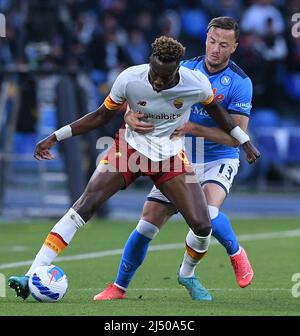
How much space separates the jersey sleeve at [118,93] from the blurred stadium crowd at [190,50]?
10.2 m

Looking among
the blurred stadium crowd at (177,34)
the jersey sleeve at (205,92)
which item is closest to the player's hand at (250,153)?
the jersey sleeve at (205,92)

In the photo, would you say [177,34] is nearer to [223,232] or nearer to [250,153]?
[223,232]

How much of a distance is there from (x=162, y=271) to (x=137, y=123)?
331cm

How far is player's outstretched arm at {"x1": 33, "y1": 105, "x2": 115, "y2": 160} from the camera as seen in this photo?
30.5ft

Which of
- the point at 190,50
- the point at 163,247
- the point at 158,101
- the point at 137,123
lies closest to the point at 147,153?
the point at 137,123

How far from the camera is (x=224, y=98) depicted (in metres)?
10.0

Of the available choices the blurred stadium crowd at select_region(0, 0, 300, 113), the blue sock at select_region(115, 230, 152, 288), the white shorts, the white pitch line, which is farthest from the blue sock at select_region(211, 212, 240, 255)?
the blurred stadium crowd at select_region(0, 0, 300, 113)

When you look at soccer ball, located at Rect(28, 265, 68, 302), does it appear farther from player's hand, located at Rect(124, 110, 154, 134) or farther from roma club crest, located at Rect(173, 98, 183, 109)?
roma club crest, located at Rect(173, 98, 183, 109)

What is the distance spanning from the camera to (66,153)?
1831 cm

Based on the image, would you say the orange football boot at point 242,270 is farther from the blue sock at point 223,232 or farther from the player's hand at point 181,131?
the player's hand at point 181,131

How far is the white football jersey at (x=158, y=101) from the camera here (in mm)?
9125
